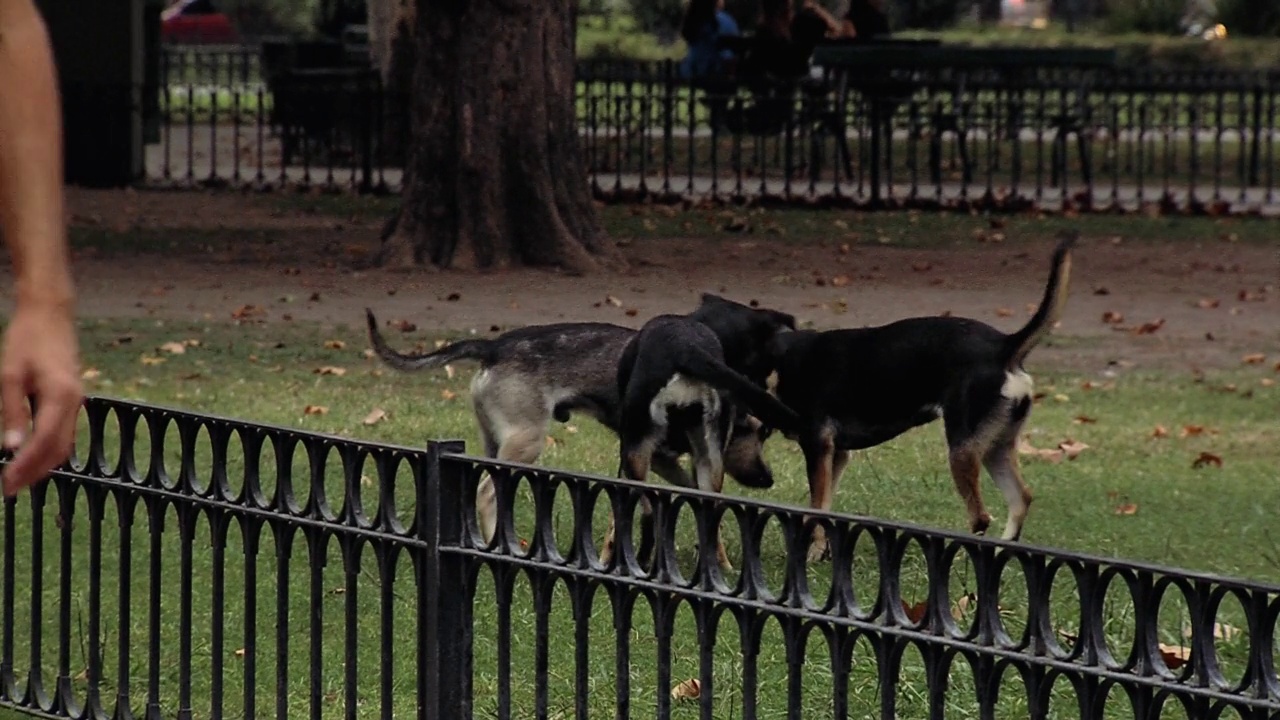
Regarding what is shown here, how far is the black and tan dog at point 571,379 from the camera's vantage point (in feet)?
23.7

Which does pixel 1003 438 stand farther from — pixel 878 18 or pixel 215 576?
pixel 878 18

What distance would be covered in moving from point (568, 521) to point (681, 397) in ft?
3.38

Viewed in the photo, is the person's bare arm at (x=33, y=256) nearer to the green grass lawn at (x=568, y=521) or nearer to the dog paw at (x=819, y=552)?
the green grass lawn at (x=568, y=521)

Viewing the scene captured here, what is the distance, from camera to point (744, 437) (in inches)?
286

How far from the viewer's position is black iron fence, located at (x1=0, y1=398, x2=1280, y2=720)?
10.8 ft

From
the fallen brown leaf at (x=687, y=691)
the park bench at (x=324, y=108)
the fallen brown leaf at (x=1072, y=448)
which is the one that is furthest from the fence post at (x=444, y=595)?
the park bench at (x=324, y=108)

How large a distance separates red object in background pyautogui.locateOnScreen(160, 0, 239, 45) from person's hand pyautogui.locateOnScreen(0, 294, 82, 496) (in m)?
50.3

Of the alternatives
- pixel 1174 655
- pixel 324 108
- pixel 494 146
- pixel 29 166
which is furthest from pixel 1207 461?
pixel 324 108

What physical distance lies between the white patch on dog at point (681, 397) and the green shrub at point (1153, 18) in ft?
139

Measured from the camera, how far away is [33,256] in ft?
7.58

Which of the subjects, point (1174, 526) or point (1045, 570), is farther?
point (1174, 526)

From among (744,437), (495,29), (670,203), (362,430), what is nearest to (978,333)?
(744,437)

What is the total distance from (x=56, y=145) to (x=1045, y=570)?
1.57 meters

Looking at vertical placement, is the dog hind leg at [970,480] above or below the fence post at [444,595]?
below
